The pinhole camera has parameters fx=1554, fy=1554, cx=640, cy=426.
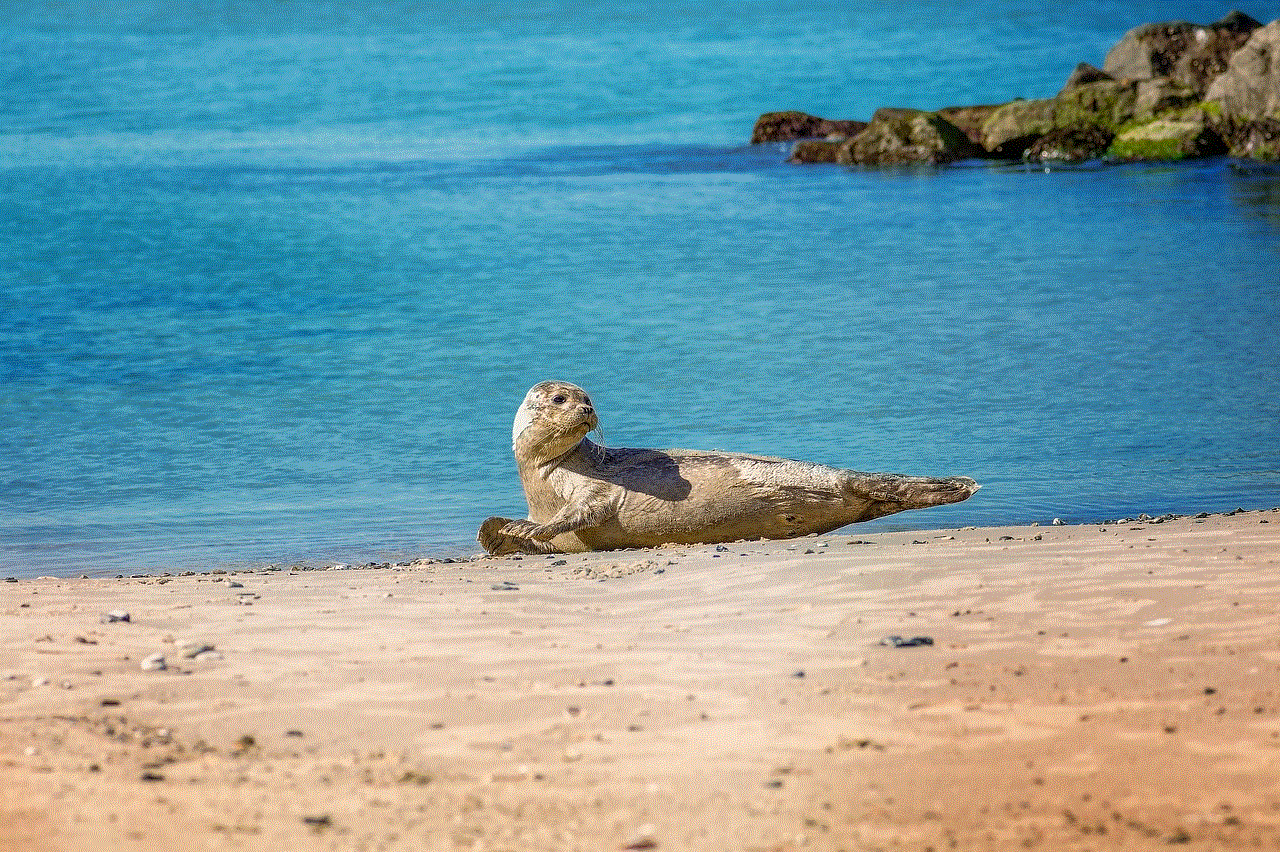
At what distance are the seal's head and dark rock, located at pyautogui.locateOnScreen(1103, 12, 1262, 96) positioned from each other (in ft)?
107

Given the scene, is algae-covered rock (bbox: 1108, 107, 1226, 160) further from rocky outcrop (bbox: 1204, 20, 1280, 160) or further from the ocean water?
the ocean water

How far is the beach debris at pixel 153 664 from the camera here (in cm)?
456

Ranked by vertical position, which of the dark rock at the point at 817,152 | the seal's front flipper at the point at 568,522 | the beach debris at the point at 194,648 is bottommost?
the seal's front flipper at the point at 568,522

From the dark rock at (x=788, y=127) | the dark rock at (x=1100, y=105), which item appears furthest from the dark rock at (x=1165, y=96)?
the dark rock at (x=788, y=127)

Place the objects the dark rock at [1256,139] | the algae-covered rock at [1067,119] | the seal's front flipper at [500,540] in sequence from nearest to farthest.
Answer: the seal's front flipper at [500,540], the dark rock at [1256,139], the algae-covered rock at [1067,119]

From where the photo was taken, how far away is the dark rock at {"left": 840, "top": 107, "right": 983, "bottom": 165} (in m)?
37.0

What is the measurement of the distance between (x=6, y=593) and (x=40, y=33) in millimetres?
102970

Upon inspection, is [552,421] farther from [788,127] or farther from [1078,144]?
[788,127]

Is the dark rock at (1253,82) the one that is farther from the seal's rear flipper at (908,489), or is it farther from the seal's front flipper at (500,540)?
the seal's front flipper at (500,540)

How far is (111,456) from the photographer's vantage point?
36.5 feet

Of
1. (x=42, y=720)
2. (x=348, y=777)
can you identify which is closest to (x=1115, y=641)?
(x=348, y=777)

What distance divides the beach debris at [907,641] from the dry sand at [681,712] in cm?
3

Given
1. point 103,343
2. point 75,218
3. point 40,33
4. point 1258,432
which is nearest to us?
point 1258,432

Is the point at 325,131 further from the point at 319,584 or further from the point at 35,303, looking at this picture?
the point at 319,584
